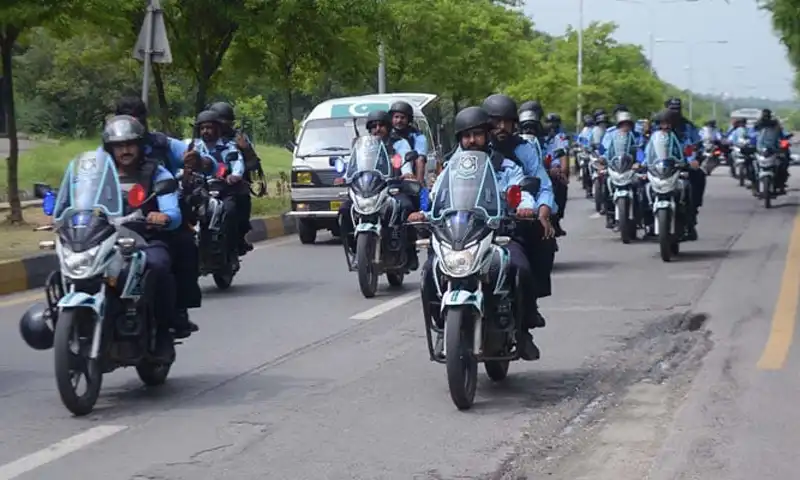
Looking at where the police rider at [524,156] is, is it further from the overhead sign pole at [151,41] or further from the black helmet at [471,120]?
the overhead sign pole at [151,41]

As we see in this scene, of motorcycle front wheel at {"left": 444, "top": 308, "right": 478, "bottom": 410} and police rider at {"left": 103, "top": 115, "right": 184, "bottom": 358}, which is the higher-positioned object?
police rider at {"left": 103, "top": 115, "right": 184, "bottom": 358}

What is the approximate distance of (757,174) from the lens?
30156 mm

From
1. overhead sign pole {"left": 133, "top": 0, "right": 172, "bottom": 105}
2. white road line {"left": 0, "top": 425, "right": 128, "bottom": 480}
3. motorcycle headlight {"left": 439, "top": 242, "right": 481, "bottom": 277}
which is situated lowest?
white road line {"left": 0, "top": 425, "right": 128, "bottom": 480}

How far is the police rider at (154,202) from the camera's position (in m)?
8.76

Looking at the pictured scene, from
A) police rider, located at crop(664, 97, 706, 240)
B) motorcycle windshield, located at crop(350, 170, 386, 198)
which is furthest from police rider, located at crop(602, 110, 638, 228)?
motorcycle windshield, located at crop(350, 170, 386, 198)

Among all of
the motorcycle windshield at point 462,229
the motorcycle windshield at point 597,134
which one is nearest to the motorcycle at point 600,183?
the motorcycle windshield at point 597,134

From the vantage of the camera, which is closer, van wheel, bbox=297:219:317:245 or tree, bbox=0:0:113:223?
tree, bbox=0:0:113:223

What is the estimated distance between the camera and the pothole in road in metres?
7.40

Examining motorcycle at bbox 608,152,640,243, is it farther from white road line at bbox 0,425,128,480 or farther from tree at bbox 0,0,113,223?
white road line at bbox 0,425,128,480

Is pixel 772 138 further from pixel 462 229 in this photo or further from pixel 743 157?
pixel 462 229

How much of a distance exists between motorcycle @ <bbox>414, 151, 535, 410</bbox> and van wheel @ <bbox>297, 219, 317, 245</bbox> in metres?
12.7

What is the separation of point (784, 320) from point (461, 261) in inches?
199

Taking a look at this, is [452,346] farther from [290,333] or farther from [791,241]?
[791,241]

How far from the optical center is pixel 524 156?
9.22 m
